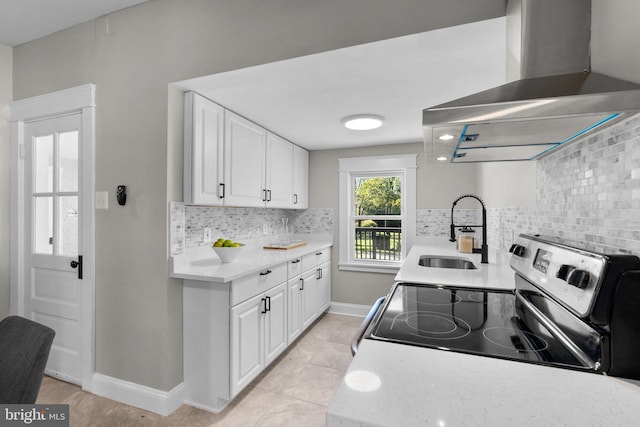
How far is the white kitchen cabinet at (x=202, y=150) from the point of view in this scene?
2.04 meters

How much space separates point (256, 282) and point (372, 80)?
157cm

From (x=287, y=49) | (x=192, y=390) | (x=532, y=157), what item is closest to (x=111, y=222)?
(x=192, y=390)

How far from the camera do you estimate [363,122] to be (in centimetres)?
268

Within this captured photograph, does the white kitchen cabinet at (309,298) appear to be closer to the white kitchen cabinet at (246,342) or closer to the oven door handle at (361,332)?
the white kitchen cabinet at (246,342)

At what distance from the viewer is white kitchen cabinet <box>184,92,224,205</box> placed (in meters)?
2.04

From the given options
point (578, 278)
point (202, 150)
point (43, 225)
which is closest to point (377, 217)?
point (202, 150)

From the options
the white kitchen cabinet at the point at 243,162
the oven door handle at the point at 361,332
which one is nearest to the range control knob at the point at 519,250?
the oven door handle at the point at 361,332

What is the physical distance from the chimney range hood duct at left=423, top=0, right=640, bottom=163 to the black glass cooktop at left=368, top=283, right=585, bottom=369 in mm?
617

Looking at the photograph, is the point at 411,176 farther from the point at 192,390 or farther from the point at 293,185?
the point at 192,390

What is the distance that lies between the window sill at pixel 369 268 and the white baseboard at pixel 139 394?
7.49 feet

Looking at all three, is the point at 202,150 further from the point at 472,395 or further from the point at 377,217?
the point at 377,217

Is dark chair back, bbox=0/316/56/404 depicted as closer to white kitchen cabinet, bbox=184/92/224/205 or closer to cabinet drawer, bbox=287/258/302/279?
white kitchen cabinet, bbox=184/92/224/205

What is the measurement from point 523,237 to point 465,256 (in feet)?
4.15

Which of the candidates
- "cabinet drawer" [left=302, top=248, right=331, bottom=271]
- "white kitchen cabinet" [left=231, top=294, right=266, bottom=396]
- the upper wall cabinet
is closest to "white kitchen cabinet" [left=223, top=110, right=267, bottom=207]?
the upper wall cabinet
